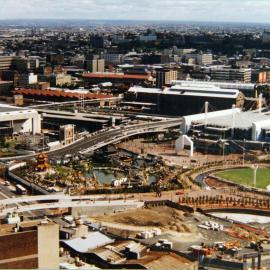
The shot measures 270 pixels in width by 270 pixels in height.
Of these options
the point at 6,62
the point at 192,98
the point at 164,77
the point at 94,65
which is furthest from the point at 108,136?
the point at 6,62

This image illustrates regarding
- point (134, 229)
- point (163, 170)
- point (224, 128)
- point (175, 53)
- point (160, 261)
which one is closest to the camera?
point (160, 261)

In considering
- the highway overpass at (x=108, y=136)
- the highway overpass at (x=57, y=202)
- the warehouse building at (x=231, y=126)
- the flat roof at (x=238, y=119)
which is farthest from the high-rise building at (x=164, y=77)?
the highway overpass at (x=57, y=202)

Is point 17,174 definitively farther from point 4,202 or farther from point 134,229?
point 134,229

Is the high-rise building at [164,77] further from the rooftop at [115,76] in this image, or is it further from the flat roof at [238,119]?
the flat roof at [238,119]

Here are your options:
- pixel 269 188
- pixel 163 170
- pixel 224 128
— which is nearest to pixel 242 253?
pixel 269 188

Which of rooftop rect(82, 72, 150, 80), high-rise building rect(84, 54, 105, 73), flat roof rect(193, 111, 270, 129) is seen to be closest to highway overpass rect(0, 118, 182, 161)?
flat roof rect(193, 111, 270, 129)

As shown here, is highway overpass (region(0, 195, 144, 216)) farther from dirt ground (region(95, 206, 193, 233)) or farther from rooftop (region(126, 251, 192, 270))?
rooftop (region(126, 251, 192, 270))
